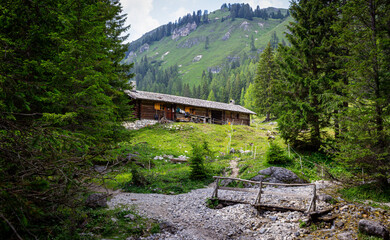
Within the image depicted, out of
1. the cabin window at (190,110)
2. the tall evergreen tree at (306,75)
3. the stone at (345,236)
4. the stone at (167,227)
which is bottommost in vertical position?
the stone at (167,227)

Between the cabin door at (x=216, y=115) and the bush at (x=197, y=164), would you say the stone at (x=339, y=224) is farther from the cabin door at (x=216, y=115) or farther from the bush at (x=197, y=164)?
the cabin door at (x=216, y=115)

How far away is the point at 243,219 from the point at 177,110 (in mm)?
28174

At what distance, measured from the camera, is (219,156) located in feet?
71.7

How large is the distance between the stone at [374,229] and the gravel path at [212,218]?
76.0 inches

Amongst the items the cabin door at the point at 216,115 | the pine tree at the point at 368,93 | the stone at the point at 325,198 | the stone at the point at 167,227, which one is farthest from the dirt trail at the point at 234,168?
the cabin door at the point at 216,115

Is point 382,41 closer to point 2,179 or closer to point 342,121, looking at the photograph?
point 342,121

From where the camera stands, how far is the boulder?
13.0 m

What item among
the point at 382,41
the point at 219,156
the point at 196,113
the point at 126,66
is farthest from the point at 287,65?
the point at 196,113

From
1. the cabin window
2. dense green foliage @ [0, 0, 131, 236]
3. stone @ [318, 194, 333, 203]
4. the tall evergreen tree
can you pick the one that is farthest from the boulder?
the cabin window

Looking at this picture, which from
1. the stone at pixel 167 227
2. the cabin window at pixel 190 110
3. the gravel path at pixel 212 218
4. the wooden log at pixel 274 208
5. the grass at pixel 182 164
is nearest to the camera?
the stone at pixel 167 227

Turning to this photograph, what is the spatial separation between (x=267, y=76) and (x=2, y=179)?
48513 millimetres

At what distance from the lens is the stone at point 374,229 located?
618cm

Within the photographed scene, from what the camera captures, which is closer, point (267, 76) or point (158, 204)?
point (158, 204)

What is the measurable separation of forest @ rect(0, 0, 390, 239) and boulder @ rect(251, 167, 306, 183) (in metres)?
2.70
